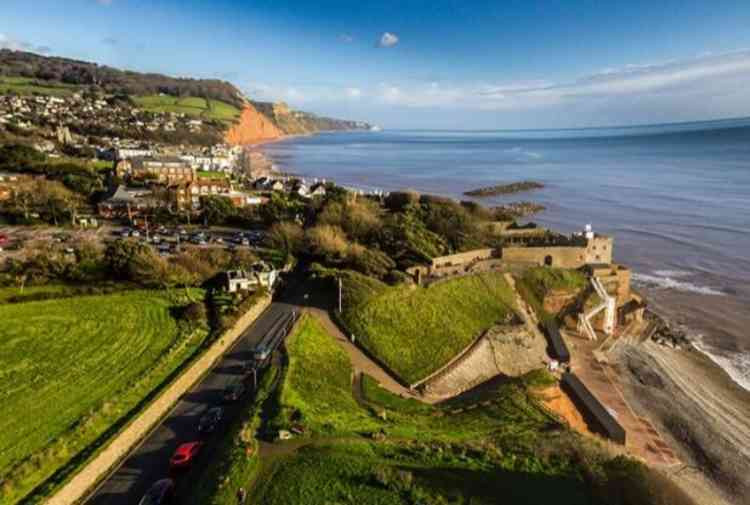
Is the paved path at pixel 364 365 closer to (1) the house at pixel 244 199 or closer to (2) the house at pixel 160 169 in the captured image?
(1) the house at pixel 244 199

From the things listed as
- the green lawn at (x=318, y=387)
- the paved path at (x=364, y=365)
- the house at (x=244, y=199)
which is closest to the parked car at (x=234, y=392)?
the green lawn at (x=318, y=387)

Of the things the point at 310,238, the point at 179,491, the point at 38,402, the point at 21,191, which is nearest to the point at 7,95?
the point at 21,191

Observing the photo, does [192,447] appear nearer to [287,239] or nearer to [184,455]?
[184,455]

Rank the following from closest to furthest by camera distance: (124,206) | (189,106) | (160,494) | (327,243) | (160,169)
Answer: (160,494), (327,243), (124,206), (160,169), (189,106)

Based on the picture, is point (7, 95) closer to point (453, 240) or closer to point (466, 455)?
point (453, 240)

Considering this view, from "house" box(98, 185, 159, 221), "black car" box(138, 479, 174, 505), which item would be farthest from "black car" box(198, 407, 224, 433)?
"house" box(98, 185, 159, 221)

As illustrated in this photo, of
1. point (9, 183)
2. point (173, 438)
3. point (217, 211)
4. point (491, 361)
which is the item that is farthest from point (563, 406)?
point (9, 183)

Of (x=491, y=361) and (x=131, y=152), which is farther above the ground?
(x=131, y=152)
